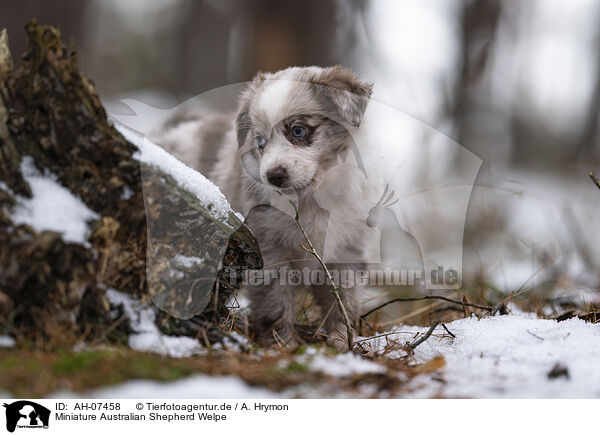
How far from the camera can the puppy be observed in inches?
80.4

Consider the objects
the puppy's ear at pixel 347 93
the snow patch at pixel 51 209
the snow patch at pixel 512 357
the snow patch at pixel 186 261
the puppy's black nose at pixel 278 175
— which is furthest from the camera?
the puppy's ear at pixel 347 93

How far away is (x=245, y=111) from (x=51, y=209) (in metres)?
1.00

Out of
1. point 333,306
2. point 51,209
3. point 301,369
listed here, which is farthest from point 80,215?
point 333,306

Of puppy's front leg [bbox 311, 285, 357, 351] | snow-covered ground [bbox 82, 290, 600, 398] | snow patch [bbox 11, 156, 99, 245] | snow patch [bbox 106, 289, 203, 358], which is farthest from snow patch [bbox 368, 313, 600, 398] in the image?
snow patch [bbox 11, 156, 99, 245]

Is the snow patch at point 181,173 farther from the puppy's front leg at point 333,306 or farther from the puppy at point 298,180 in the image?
the puppy's front leg at point 333,306

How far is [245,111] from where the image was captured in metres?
2.16

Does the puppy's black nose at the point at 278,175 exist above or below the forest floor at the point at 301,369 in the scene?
above

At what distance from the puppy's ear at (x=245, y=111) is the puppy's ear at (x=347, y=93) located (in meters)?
0.27

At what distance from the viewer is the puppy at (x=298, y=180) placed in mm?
2043

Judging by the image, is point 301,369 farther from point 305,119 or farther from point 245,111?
point 245,111

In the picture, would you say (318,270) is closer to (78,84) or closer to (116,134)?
(116,134)
